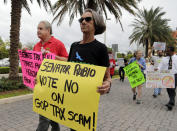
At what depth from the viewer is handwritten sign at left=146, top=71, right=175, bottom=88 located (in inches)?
227

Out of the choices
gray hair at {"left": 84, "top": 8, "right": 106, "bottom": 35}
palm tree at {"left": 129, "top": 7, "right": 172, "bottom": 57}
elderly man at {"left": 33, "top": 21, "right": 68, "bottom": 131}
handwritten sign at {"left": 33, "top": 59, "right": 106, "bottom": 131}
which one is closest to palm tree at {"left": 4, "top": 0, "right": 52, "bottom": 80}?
elderly man at {"left": 33, "top": 21, "right": 68, "bottom": 131}

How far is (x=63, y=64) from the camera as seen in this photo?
2.02 m

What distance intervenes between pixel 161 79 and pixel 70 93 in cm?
504

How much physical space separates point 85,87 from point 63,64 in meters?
0.44

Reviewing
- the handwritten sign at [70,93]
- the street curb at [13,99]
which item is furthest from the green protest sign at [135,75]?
the handwritten sign at [70,93]

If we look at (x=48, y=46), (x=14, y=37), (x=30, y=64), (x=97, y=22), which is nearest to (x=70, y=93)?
(x=97, y=22)

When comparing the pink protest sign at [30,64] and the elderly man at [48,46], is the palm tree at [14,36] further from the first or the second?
the elderly man at [48,46]

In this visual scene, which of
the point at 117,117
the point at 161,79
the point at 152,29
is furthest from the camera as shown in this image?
the point at 152,29

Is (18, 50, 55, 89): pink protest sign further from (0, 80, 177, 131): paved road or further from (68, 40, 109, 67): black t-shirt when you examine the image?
(0, 80, 177, 131): paved road

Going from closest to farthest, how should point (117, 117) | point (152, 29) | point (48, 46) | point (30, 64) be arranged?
point (48, 46) < point (30, 64) < point (117, 117) < point (152, 29)

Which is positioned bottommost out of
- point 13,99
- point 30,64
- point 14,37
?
point 13,99

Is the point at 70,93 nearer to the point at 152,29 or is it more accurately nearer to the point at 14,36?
the point at 14,36

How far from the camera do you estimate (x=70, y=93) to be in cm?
184

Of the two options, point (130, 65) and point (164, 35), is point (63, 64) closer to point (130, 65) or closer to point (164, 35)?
point (130, 65)
